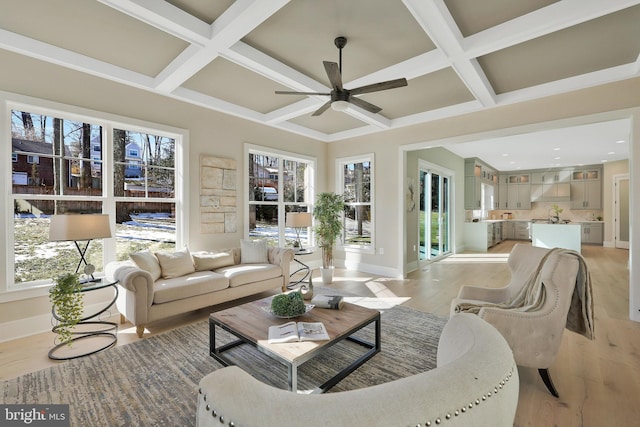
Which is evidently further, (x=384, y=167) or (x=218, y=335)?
(x=384, y=167)

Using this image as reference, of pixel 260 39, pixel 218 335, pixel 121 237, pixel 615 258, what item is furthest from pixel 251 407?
pixel 615 258

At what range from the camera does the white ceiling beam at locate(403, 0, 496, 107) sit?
7.11 ft

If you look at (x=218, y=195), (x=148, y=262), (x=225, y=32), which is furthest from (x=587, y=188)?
(x=148, y=262)

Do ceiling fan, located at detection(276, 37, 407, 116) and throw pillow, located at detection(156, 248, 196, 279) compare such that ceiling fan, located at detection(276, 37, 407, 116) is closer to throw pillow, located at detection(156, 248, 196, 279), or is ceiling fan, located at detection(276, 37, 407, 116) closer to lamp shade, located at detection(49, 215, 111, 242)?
lamp shade, located at detection(49, 215, 111, 242)

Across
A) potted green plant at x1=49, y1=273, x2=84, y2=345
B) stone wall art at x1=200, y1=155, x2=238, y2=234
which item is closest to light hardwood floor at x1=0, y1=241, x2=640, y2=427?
potted green plant at x1=49, y1=273, x2=84, y2=345

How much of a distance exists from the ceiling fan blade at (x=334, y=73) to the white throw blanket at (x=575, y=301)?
7.15ft

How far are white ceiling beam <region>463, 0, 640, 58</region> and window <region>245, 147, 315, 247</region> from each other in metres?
3.50

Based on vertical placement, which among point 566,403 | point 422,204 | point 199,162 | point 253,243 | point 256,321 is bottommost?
point 566,403

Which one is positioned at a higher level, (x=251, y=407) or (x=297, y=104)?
(x=297, y=104)

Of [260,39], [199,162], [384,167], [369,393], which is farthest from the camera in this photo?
[384,167]

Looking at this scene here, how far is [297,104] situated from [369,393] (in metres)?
4.25

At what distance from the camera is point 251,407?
529 mm

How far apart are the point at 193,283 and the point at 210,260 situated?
70 cm

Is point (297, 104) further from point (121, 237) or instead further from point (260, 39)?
point (121, 237)
